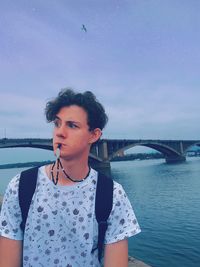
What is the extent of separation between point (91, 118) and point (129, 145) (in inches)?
3461

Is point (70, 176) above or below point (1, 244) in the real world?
above

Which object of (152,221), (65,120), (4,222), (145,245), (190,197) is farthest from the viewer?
(190,197)

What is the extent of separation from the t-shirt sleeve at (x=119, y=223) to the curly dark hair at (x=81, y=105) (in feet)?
2.57

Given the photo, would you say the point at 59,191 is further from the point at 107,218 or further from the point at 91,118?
the point at 91,118

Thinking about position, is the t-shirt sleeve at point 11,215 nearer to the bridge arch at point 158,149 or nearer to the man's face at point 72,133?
the man's face at point 72,133

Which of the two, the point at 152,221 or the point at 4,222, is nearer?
the point at 4,222

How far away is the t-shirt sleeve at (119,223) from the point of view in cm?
249

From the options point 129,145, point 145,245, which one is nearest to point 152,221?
point 145,245

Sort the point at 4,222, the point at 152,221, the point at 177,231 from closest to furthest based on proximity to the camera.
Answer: the point at 4,222 → the point at 177,231 → the point at 152,221

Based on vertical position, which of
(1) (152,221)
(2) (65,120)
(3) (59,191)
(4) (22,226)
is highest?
(2) (65,120)

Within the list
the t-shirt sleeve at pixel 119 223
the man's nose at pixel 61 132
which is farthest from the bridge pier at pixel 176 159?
the man's nose at pixel 61 132

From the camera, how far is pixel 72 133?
8.56 ft

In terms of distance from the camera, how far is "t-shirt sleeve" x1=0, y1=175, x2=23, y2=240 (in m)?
2.46

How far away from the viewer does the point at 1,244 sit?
2.53 m
